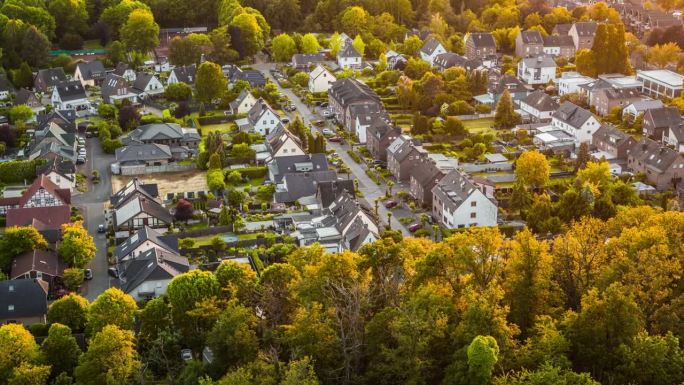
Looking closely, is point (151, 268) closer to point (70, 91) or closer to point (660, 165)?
point (660, 165)

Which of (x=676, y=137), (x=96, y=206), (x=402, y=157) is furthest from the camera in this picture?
(x=676, y=137)

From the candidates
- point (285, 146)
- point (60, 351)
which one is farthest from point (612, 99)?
point (60, 351)

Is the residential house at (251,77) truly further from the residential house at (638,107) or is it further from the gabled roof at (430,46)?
the residential house at (638,107)

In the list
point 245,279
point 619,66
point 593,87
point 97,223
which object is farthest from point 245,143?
point 619,66

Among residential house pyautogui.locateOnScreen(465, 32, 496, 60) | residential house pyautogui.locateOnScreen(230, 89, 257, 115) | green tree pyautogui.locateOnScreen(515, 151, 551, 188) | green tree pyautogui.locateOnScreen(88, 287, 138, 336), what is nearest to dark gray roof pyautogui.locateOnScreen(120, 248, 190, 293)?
green tree pyautogui.locateOnScreen(88, 287, 138, 336)

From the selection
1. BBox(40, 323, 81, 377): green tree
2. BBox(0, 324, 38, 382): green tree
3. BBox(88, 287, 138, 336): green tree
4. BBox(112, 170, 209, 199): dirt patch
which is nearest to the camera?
BBox(0, 324, 38, 382): green tree

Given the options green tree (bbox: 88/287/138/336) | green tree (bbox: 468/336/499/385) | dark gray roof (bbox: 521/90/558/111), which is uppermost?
green tree (bbox: 468/336/499/385)

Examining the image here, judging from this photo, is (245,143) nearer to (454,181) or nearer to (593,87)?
(454,181)

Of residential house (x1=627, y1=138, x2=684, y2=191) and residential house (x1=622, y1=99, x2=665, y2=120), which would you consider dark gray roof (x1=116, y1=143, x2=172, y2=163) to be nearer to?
residential house (x1=627, y1=138, x2=684, y2=191)
